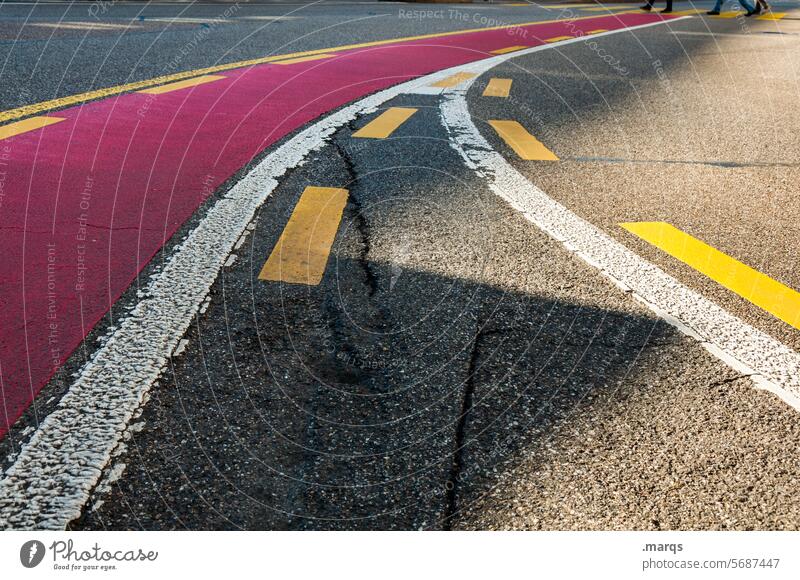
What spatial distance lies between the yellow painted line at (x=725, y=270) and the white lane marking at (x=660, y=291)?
0.18 m

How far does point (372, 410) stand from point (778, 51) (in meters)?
11.8

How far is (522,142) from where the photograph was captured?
5750 mm

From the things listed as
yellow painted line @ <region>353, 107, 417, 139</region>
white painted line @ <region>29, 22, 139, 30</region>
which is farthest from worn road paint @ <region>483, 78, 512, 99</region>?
white painted line @ <region>29, 22, 139, 30</region>

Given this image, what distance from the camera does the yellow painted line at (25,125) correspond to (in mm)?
5345

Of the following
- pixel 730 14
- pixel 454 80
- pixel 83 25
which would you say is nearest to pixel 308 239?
pixel 454 80

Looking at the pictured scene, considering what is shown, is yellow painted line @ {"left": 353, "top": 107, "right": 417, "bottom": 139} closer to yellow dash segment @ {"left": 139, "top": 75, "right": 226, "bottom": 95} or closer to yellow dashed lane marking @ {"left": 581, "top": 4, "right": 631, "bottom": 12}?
yellow dash segment @ {"left": 139, "top": 75, "right": 226, "bottom": 95}

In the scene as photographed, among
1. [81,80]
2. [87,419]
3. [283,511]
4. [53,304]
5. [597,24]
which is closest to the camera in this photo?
[283,511]

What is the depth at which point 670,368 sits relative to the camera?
8.73 ft

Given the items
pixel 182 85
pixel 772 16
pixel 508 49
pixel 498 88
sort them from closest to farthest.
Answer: pixel 182 85, pixel 498 88, pixel 508 49, pixel 772 16

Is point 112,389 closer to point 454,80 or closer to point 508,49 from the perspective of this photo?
point 454,80

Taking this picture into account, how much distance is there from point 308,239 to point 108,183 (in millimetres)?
1290
